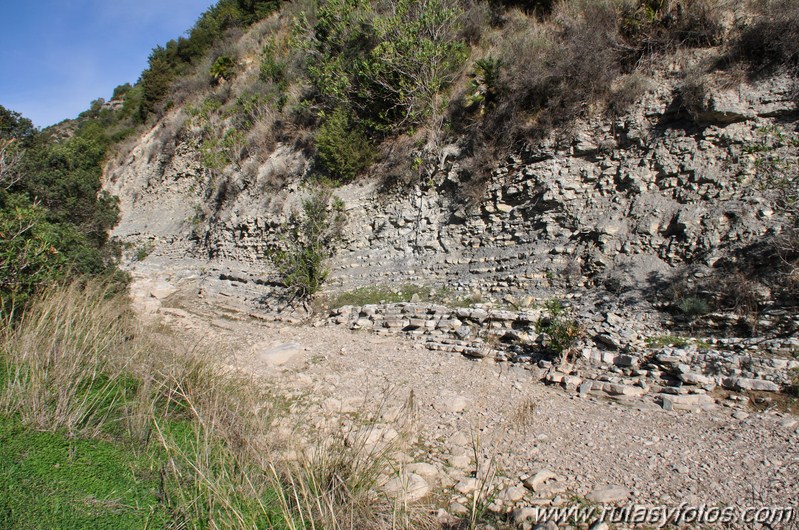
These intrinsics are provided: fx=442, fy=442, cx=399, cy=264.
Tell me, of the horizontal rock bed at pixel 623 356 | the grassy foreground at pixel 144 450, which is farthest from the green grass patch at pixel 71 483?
the horizontal rock bed at pixel 623 356

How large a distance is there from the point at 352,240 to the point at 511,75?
570 cm

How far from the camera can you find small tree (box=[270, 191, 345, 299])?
1105 centimetres

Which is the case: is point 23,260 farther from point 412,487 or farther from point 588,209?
point 588,209

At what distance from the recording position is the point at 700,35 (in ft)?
30.6

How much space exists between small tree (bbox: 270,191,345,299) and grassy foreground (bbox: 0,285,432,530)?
19.8 ft

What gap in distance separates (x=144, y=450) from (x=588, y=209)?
8.54 m

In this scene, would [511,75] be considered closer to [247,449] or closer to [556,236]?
[556,236]

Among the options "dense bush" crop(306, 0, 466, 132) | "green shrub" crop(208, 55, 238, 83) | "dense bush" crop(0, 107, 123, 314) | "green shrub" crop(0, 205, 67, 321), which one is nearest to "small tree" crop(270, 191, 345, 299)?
"dense bush" crop(306, 0, 466, 132)

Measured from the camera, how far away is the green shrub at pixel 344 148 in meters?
12.8

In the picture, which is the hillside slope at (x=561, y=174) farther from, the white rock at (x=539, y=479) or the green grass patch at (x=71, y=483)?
the green grass patch at (x=71, y=483)


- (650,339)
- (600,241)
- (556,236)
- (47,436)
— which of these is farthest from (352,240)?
(47,436)

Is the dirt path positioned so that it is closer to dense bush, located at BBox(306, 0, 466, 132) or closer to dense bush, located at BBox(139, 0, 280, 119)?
dense bush, located at BBox(306, 0, 466, 132)

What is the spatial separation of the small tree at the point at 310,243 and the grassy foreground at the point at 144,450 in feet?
19.8

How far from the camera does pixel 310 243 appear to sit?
473 inches
